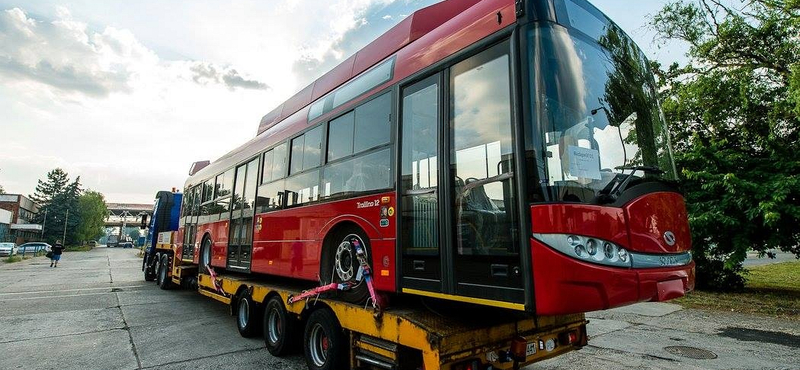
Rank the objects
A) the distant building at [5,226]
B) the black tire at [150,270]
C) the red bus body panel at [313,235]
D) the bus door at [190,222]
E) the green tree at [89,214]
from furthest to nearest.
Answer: the green tree at [89,214], the distant building at [5,226], the black tire at [150,270], the bus door at [190,222], the red bus body panel at [313,235]

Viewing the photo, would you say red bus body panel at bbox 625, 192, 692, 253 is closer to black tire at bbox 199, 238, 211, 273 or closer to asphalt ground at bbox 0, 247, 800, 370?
asphalt ground at bbox 0, 247, 800, 370

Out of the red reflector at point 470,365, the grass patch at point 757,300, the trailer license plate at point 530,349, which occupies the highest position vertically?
the trailer license plate at point 530,349

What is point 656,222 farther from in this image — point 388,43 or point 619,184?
point 388,43

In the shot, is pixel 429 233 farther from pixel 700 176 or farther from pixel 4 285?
pixel 4 285

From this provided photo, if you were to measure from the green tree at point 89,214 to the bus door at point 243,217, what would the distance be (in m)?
72.4

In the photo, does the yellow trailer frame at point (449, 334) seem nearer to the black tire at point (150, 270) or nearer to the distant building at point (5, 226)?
the black tire at point (150, 270)

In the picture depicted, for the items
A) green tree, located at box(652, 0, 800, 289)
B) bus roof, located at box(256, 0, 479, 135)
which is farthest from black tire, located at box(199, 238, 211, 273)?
green tree, located at box(652, 0, 800, 289)

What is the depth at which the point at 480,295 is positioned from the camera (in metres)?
3.12

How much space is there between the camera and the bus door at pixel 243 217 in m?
7.13

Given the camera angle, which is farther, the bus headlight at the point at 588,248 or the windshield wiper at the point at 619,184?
the windshield wiper at the point at 619,184

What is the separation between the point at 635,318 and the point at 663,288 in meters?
6.56

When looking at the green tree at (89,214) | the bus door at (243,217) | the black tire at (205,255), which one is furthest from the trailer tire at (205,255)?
the green tree at (89,214)

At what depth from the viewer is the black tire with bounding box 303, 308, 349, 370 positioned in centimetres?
441

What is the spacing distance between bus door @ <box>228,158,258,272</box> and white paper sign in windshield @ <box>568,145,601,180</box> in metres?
5.44
